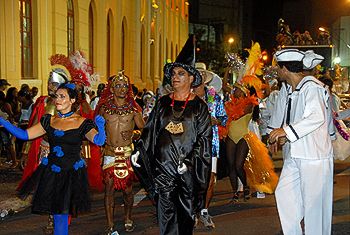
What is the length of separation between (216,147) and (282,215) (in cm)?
221

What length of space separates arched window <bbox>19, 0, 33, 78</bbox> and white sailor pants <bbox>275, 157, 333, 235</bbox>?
1181 centimetres

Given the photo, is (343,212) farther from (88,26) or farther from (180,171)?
(88,26)


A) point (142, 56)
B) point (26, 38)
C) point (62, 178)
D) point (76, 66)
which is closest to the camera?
point (62, 178)

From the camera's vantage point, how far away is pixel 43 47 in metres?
16.3

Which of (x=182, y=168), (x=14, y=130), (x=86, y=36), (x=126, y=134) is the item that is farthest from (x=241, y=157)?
(x=86, y=36)

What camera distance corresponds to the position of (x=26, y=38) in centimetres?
1593

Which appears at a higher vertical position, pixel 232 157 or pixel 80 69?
pixel 80 69

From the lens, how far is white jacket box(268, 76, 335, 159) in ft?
16.6

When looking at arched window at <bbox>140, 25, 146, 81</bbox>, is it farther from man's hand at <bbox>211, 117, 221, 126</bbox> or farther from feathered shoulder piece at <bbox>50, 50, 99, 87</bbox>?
man's hand at <bbox>211, 117, 221, 126</bbox>

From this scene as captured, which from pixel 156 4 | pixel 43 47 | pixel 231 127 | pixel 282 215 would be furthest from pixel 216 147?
pixel 156 4

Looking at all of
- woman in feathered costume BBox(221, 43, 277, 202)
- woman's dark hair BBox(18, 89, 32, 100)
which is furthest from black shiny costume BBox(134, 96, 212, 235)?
woman's dark hair BBox(18, 89, 32, 100)

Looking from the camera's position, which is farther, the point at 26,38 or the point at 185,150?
the point at 26,38

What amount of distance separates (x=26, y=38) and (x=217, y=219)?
10.1 meters

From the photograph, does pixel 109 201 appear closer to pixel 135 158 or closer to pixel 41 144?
pixel 41 144
